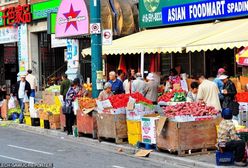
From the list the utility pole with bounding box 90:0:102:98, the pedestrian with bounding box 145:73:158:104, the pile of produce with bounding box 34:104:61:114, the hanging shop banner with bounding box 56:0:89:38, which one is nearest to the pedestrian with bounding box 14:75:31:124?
the pile of produce with bounding box 34:104:61:114

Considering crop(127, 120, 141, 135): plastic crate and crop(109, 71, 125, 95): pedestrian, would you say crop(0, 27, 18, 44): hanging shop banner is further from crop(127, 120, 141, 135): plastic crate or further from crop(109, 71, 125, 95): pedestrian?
crop(127, 120, 141, 135): plastic crate

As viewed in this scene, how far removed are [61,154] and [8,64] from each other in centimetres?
2427

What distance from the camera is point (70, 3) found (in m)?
23.8

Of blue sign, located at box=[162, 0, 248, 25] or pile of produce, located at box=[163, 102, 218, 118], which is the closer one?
pile of produce, located at box=[163, 102, 218, 118]

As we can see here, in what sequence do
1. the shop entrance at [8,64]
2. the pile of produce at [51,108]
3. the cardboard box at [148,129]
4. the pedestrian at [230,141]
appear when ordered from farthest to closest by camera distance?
the shop entrance at [8,64] → the pile of produce at [51,108] → the cardboard box at [148,129] → the pedestrian at [230,141]

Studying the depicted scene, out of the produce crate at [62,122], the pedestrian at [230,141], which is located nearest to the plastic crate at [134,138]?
the pedestrian at [230,141]

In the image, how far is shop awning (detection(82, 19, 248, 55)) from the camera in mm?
15727

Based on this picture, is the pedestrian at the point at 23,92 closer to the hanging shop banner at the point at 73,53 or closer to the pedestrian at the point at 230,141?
the hanging shop banner at the point at 73,53

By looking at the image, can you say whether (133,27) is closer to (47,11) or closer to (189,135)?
(47,11)

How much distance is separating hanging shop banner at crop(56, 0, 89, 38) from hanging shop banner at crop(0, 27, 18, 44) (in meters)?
8.13

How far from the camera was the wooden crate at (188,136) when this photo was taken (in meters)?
12.4

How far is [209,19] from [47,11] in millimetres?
11215

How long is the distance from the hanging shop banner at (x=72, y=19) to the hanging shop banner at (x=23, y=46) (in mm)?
6915

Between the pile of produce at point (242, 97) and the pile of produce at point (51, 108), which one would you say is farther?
the pile of produce at point (51, 108)
